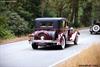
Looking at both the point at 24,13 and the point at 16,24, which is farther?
the point at 24,13

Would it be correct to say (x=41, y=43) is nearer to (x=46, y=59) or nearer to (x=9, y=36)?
(x=46, y=59)

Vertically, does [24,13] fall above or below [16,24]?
above

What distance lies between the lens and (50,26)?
77.9 feet

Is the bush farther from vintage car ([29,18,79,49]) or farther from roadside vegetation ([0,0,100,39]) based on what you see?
vintage car ([29,18,79,49])

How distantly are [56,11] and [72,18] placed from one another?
5872mm

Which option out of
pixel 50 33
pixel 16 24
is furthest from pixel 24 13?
pixel 50 33

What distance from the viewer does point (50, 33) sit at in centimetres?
2284

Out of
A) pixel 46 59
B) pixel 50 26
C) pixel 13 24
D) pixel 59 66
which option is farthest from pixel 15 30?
pixel 59 66

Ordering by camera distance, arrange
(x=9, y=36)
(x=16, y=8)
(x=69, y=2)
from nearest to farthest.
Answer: (x=9, y=36) < (x=16, y=8) < (x=69, y=2)

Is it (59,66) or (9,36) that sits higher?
(59,66)

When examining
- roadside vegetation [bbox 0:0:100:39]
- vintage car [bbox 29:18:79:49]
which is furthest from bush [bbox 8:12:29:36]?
vintage car [bbox 29:18:79:49]

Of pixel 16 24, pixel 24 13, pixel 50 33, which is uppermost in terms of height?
pixel 50 33

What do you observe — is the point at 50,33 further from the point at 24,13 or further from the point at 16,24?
the point at 24,13

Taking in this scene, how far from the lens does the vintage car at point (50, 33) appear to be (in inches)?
895
